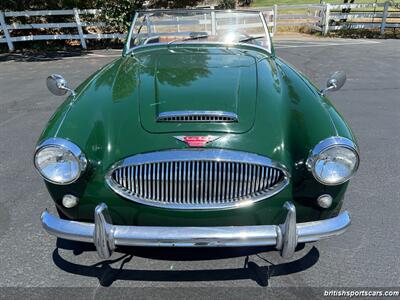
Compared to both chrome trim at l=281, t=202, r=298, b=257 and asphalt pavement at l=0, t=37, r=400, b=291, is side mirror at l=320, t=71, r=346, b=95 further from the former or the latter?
chrome trim at l=281, t=202, r=298, b=257

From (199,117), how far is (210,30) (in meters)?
2.05

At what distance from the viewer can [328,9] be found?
15531mm

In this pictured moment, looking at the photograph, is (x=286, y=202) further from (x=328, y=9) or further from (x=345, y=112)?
(x=328, y=9)

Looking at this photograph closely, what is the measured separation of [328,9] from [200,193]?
1563cm

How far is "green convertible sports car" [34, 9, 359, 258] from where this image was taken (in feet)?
6.89

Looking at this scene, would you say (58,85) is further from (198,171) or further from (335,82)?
(335,82)

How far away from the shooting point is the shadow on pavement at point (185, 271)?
2486 millimetres

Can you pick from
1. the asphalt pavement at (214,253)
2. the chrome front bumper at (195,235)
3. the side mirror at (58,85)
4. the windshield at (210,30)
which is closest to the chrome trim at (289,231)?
the chrome front bumper at (195,235)

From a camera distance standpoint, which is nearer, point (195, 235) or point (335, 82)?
point (195, 235)

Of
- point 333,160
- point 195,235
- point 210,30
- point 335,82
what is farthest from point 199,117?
point 210,30

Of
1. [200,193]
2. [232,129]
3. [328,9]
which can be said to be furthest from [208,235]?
[328,9]

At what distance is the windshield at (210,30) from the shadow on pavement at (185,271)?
2107mm

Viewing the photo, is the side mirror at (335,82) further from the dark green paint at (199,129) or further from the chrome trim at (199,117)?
the chrome trim at (199,117)

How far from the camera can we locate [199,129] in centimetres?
220
